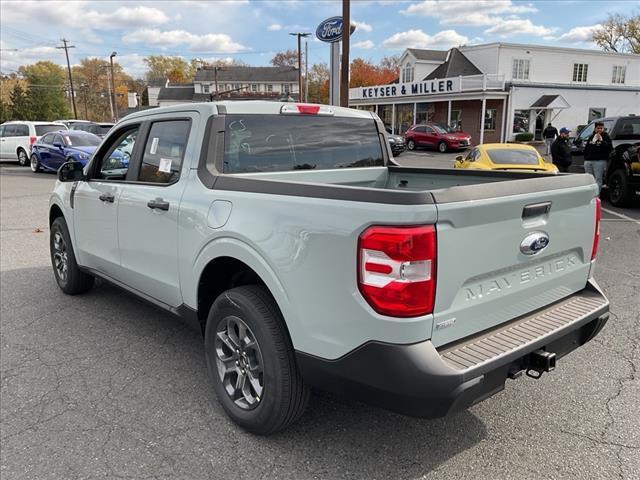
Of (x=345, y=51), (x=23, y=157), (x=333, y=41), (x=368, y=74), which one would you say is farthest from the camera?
(x=368, y=74)

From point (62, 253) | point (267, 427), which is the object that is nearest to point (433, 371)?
point (267, 427)

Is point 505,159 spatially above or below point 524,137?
above

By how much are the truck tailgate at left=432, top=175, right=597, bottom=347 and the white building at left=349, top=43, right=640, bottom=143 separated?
33954 millimetres

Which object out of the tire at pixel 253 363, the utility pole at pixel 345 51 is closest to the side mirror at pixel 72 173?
the tire at pixel 253 363

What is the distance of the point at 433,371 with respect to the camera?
2107 millimetres

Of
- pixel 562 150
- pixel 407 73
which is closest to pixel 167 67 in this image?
pixel 407 73

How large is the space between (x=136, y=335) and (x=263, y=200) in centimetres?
238

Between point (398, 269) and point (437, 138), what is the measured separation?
29.3 m

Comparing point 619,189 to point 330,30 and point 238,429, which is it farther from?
point 238,429

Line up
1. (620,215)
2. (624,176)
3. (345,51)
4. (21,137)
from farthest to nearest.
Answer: (21,137) < (345,51) < (624,176) < (620,215)

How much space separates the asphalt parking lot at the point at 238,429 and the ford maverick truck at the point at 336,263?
1.01 feet

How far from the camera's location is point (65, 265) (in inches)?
205

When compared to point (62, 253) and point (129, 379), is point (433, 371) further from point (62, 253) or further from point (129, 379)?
point (62, 253)

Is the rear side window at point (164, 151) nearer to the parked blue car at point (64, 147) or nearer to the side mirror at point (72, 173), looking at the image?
the side mirror at point (72, 173)
